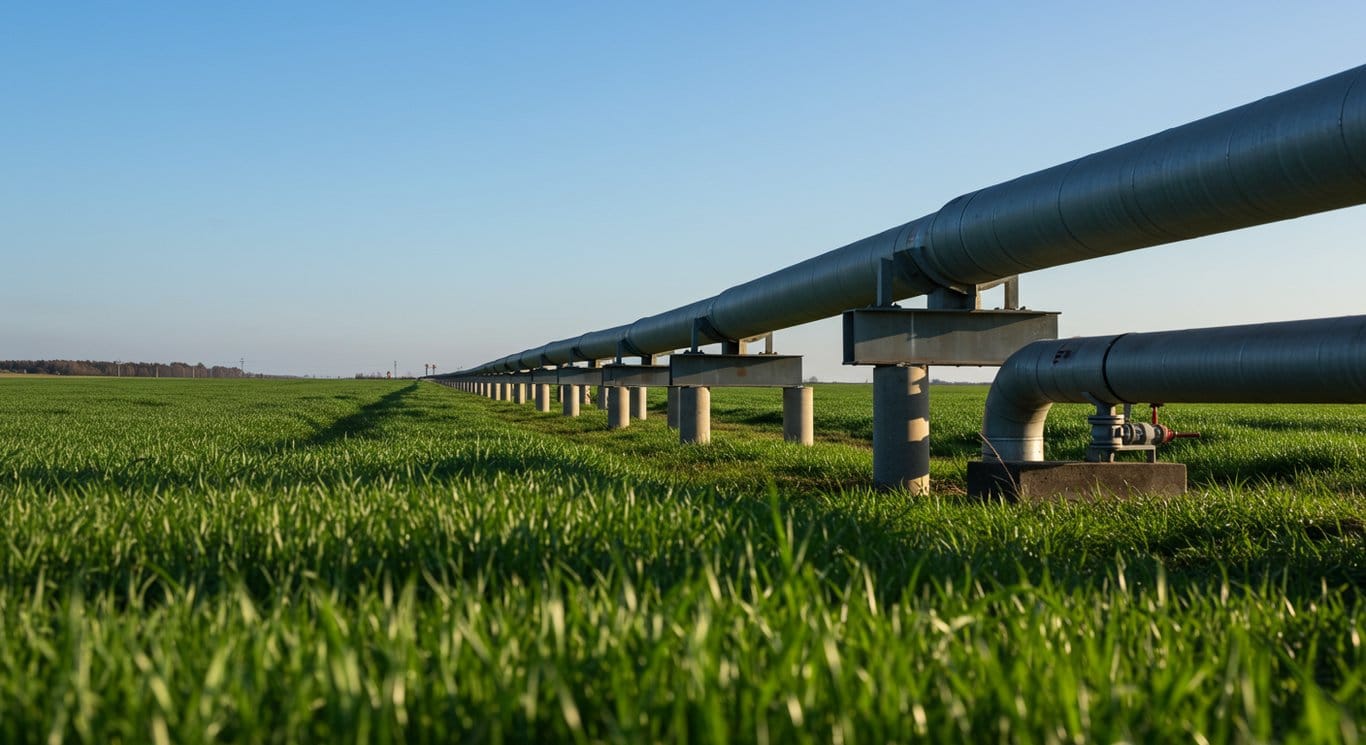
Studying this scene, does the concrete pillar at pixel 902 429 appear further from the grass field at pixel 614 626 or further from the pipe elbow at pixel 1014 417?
the grass field at pixel 614 626

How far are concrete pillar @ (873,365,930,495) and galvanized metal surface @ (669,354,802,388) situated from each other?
240 inches

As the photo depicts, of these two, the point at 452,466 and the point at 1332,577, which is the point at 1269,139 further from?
the point at 452,466

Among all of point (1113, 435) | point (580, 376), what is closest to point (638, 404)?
point (580, 376)

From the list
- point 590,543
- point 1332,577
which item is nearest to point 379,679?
point 590,543

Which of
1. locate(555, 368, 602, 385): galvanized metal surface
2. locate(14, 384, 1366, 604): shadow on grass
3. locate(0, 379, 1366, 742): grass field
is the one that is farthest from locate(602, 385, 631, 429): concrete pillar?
locate(0, 379, 1366, 742): grass field

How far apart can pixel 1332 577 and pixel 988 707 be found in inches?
153

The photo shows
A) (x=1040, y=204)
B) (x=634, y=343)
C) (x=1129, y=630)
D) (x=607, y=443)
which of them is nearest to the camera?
(x=1129, y=630)

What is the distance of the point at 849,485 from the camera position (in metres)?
10.9

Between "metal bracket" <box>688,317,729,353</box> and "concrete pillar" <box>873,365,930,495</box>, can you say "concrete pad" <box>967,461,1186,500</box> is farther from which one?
"metal bracket" <box>688,317,729,353</box>

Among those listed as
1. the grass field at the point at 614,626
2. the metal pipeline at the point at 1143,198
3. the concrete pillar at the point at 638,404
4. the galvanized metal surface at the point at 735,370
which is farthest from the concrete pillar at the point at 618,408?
the grass field at the point at 614,626

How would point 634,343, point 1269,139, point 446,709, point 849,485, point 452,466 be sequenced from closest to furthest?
point 446,709
point 1269,139
point 452,466
point 849,485
point 634,343

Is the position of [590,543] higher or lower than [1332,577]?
higher

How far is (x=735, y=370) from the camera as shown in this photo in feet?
54.1

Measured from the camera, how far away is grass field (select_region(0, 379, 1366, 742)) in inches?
77.9
